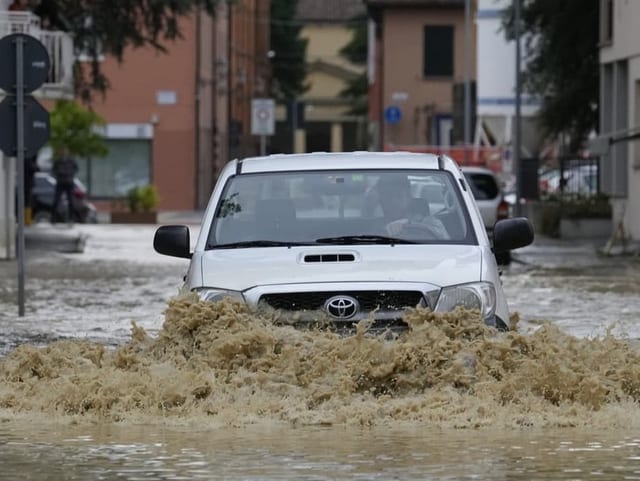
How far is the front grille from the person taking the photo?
37.1 ft

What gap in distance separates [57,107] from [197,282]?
42254 millimetres

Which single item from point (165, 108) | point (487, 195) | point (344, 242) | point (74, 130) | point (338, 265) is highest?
point (165, 108)

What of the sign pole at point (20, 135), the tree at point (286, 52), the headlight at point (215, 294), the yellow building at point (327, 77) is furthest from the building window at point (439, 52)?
the headlight at point (215, 294)

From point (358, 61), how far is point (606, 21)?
82908mm

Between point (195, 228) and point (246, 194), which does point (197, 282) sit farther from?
point (195, 228)

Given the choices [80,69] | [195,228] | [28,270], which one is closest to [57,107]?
[195,228]

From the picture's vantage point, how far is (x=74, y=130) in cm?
5391

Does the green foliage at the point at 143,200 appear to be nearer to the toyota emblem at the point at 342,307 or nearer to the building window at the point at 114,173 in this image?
the building window at the point at 114,173

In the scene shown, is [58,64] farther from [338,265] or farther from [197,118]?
[197,118]

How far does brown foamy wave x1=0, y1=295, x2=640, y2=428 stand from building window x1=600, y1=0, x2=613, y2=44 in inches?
1048

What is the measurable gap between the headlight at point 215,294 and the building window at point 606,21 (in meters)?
26.8

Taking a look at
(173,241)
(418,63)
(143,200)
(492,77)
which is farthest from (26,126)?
(418,63)

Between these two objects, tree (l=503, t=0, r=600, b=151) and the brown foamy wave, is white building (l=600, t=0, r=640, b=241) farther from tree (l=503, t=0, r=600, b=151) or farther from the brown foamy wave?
the brown foamy wave

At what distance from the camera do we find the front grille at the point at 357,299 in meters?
11.3
